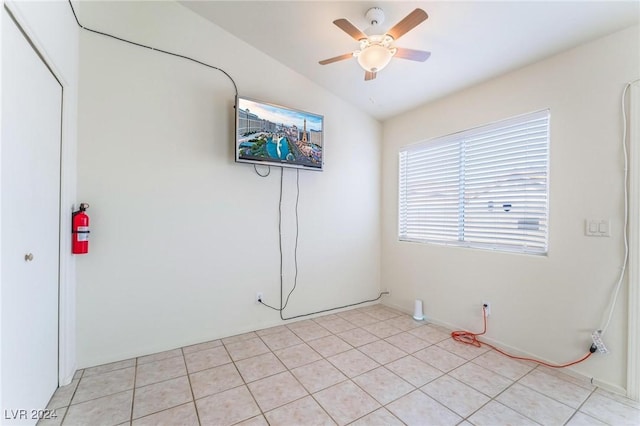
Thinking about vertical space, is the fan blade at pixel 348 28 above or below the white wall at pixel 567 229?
above

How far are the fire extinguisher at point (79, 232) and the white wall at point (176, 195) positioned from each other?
0.60ft

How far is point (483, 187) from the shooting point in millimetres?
2717

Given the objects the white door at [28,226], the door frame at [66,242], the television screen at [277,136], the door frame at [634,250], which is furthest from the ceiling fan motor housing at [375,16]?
the door frame at [66,242]

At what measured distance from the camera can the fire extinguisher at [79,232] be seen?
1.99 meters

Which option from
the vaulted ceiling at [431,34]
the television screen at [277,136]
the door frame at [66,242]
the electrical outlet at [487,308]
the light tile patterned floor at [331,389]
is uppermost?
the vaulted ceiling at [431,34]

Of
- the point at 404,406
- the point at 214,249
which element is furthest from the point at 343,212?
the point at 404,406

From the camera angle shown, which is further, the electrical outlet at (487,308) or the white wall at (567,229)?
the electrical outlet at (487,308)

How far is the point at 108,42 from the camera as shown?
7.29 ft

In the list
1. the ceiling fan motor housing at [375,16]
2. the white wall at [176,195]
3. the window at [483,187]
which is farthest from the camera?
the window at [483,187]

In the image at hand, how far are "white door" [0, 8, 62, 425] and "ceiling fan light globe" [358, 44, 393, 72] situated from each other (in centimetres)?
192

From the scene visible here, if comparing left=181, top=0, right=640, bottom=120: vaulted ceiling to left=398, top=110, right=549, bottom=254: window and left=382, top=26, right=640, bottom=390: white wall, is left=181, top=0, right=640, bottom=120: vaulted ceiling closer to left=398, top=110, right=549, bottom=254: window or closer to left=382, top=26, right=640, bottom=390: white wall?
left=382, top=26, right=640, bottom=390: white wall

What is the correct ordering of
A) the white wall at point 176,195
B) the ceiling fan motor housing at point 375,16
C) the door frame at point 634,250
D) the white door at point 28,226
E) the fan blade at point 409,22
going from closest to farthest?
the white door at point 28,226 < the fan blade at point 409,22 < the door frame at point 634,250 < the ceiling fan motor housing at point 375,16 < the white wall at point 176,195

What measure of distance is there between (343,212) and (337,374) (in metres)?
1.93

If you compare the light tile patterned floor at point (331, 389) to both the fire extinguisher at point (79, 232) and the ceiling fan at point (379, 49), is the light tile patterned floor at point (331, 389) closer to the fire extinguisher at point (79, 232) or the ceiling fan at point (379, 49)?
the fire extinguisher at point (79, 232)
